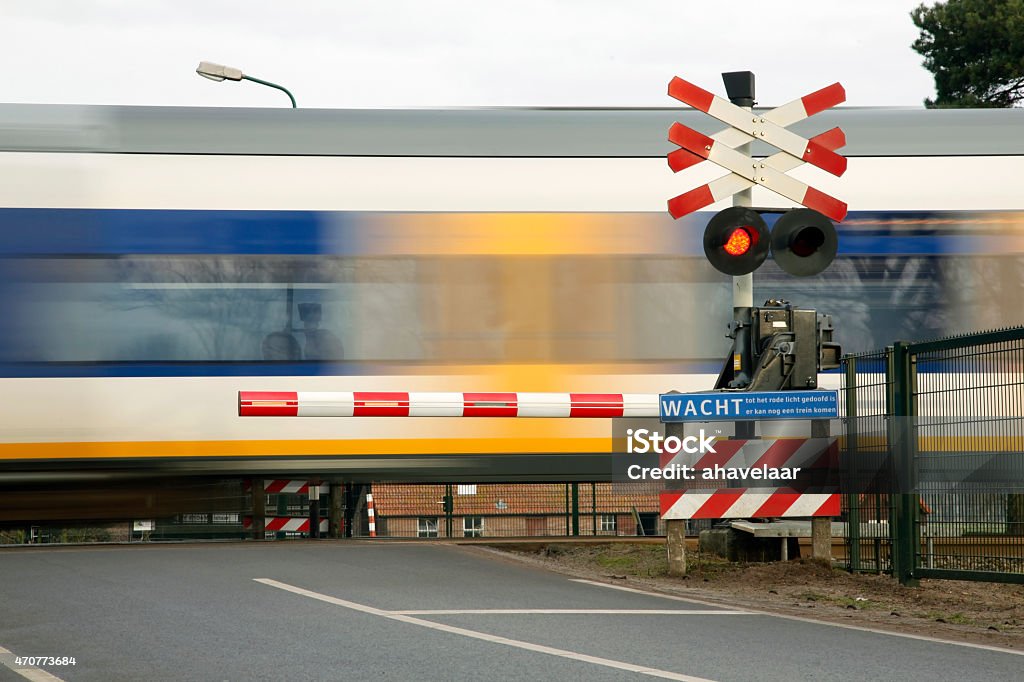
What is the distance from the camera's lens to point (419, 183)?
1320 centimetres

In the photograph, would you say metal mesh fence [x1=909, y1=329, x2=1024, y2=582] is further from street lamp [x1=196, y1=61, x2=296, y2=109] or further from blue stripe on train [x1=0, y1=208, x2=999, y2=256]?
street lamp [x1=196, y1=61, x2=296, y2=109]

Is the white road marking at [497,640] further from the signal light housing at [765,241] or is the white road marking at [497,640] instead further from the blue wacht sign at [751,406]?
the signal light housing at [765,241]

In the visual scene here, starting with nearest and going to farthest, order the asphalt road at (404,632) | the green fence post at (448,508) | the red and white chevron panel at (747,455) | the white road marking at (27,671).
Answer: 1. the white road marking at (27,671)
2. the asphalt road at (404,632)
3. the red and white chevron panel at (747,455)
4. the green fence post at (448,508)

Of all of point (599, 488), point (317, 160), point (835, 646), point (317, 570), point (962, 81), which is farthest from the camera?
point (962, 81)

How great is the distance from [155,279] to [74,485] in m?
1.95

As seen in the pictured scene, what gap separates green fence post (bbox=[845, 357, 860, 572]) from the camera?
11891 millimetres

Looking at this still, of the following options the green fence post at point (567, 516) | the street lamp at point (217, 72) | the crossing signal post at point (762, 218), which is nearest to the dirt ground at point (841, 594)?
the crossing signal post at point (762, 218)

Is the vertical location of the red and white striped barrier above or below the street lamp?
below

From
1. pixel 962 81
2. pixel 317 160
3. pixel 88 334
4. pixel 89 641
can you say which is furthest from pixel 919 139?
pixel 962 81

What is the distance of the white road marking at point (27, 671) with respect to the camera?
744 centimetres

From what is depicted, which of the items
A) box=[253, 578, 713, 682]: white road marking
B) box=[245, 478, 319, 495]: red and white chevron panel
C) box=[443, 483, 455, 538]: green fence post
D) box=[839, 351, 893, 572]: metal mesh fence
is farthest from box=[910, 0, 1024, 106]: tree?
box=[253, 578, 713, 682]: white road marking

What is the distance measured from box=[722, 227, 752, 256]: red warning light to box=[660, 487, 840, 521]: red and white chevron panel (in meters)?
2.21

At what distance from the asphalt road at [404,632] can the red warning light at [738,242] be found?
8.16ft

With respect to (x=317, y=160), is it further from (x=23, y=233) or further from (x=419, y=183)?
(x=23, y=233)
